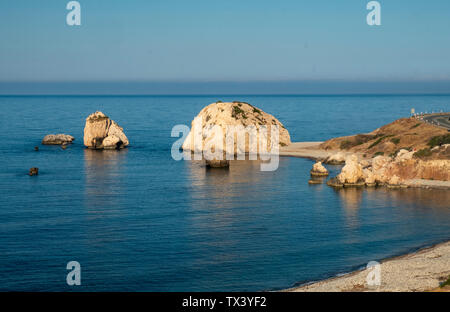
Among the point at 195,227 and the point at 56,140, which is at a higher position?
the point at 56,140

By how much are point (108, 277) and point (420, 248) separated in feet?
94.7

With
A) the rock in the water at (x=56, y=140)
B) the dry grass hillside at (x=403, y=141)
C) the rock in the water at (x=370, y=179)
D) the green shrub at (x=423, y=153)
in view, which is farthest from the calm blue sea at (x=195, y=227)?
the rock in the water at (x=56, y=140)

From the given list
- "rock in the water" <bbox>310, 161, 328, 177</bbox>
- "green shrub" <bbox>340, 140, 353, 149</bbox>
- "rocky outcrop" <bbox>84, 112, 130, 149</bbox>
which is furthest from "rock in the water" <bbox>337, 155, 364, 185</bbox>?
"rocky outcrop" <bbox>84, 112, 130, 149</bbox>

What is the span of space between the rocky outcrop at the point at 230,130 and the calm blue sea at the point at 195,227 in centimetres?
2257

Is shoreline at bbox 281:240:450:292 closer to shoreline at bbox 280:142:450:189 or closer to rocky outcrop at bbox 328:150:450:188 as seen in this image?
rocky outcrop at bbox 328:150:450:188

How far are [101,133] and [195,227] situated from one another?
82644mm

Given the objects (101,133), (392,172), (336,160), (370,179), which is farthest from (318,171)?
(101,133)

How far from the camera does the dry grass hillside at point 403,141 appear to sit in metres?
102

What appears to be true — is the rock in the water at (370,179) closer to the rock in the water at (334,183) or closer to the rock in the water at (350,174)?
the rock in the water at (350,174)

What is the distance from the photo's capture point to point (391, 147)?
121688 mm

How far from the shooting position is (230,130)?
13575 cm

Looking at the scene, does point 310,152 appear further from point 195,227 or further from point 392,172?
point 195,227

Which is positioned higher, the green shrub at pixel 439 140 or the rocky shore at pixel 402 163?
the green shrub at pixel 439 140
